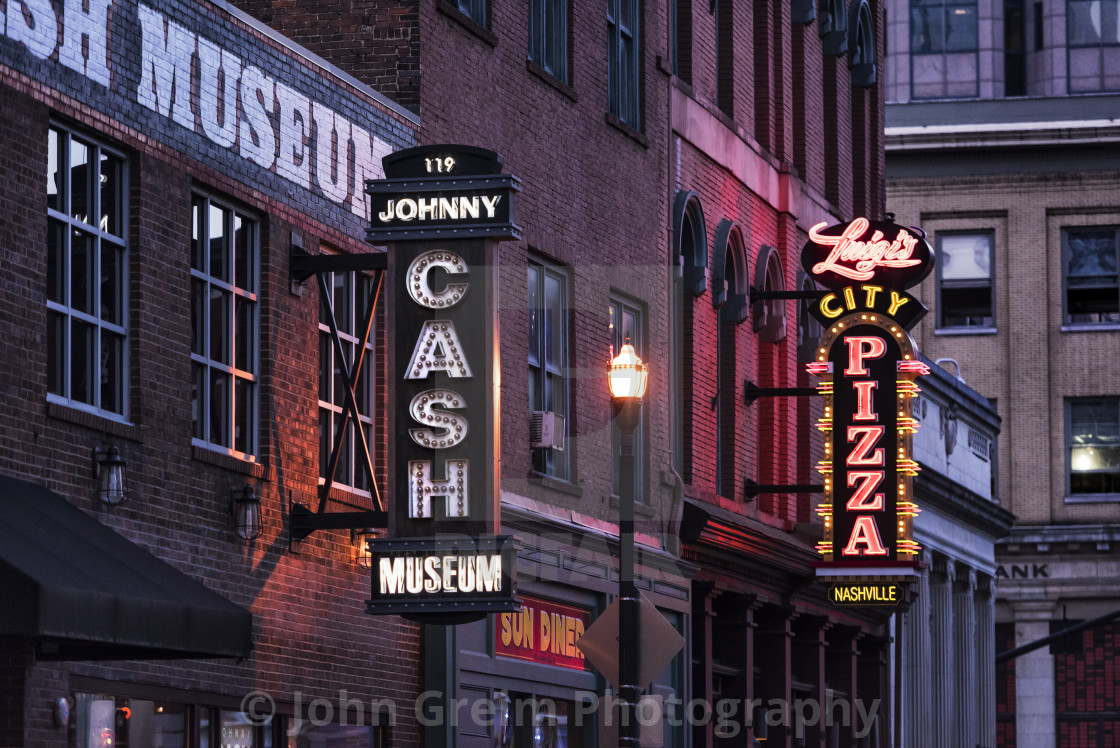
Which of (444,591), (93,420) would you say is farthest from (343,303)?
(93,420)

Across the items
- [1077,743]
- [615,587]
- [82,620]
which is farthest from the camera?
[1077,743]

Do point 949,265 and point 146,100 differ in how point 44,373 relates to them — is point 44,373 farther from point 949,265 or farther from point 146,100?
point 949,265

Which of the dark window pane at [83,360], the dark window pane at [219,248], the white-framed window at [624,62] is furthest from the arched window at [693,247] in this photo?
the dark window pane at [83,360]

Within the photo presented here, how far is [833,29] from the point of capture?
35.9m

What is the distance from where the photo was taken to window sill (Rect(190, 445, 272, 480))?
655 inches

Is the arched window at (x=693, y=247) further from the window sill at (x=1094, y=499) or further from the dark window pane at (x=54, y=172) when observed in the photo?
the window sill at (x=1094, y=499)

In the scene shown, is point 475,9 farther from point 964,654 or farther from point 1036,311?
point 1036,311

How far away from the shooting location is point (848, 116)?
38094 millimetres

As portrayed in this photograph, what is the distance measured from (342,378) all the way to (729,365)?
12491 millimetres

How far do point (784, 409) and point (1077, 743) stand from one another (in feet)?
83.5

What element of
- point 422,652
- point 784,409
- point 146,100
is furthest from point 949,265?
point 146,100

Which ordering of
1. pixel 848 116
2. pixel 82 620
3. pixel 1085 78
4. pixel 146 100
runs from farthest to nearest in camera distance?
pixel 1085 78, pixel 848 116, pixel 146 100, pixel 82 620

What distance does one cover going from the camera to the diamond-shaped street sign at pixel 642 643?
63.9 feet

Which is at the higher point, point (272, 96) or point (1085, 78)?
point (1085, 78)
